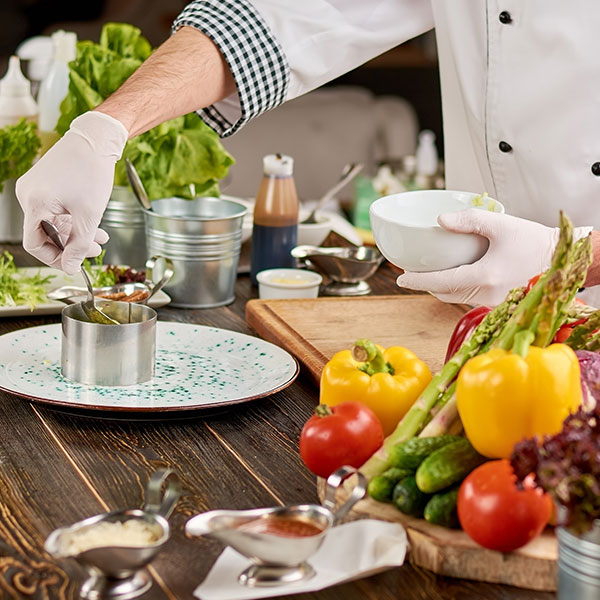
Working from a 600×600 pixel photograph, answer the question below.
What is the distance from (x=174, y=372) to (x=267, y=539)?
64 cm

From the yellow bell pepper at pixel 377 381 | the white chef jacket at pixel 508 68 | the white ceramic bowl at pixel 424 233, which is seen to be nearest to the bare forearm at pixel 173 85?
the white chef jacket at pixel 508 68

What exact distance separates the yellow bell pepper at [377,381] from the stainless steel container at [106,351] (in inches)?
11.7

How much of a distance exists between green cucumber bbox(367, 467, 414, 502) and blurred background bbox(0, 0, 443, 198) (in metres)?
2.91

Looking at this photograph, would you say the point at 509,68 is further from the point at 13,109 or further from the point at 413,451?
the point at 13,109

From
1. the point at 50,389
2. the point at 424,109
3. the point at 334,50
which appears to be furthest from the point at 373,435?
the point at 424,109

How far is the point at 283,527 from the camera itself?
940 millimetres

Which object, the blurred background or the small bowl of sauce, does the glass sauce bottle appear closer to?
the small bowl of sauce

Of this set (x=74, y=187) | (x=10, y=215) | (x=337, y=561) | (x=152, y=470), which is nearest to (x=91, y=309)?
(x=74, y=187)

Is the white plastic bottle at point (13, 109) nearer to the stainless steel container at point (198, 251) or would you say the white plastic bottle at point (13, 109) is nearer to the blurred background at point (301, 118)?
the stainless steel container at point (198, 251)

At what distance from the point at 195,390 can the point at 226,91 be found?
0.65 metres

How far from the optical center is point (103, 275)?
1855 mm

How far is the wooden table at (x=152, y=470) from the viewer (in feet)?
3.08

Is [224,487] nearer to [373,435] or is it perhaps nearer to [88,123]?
[373,435]

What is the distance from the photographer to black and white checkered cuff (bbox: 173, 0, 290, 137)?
5.66 ft
